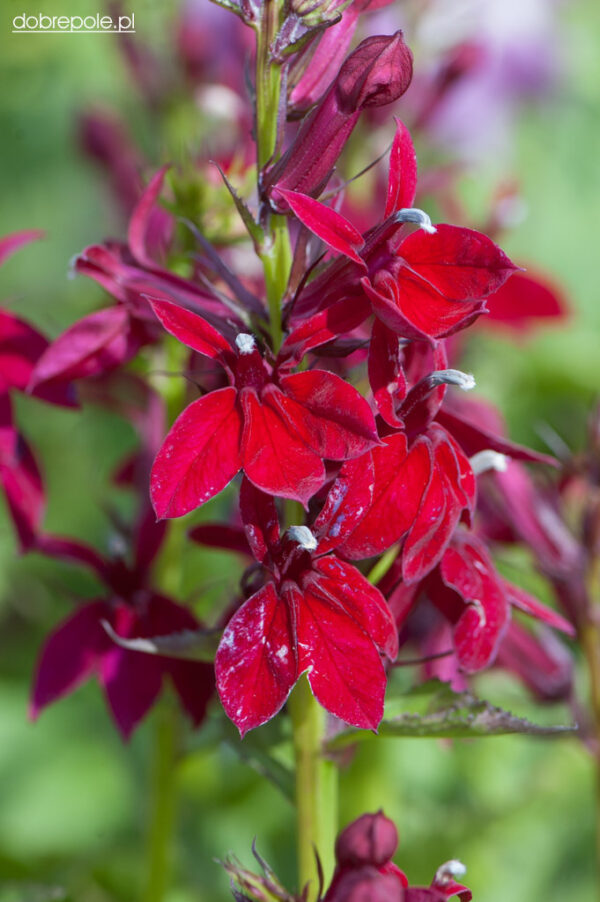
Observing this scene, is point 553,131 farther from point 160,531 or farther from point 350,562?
point 350,562

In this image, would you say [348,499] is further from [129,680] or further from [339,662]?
[129,680]

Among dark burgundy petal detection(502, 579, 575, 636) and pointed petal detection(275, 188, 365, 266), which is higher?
pointed petal detection(275, 188, 365, 266)

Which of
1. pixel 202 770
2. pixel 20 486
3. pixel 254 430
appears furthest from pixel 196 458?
pixel 202 770

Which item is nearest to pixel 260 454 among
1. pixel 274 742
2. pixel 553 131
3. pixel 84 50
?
pixel 274 742

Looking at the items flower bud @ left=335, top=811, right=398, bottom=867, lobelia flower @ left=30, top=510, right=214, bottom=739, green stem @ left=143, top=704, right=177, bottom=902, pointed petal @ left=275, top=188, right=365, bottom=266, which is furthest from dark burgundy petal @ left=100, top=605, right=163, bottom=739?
pointed petal @ left=275, top=188, right=365, bottom=266

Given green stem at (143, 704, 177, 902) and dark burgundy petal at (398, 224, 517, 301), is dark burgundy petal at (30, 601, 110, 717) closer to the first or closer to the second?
green stem at (143, 704, 177, 902)

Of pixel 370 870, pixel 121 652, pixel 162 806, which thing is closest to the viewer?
pixel 370 870
